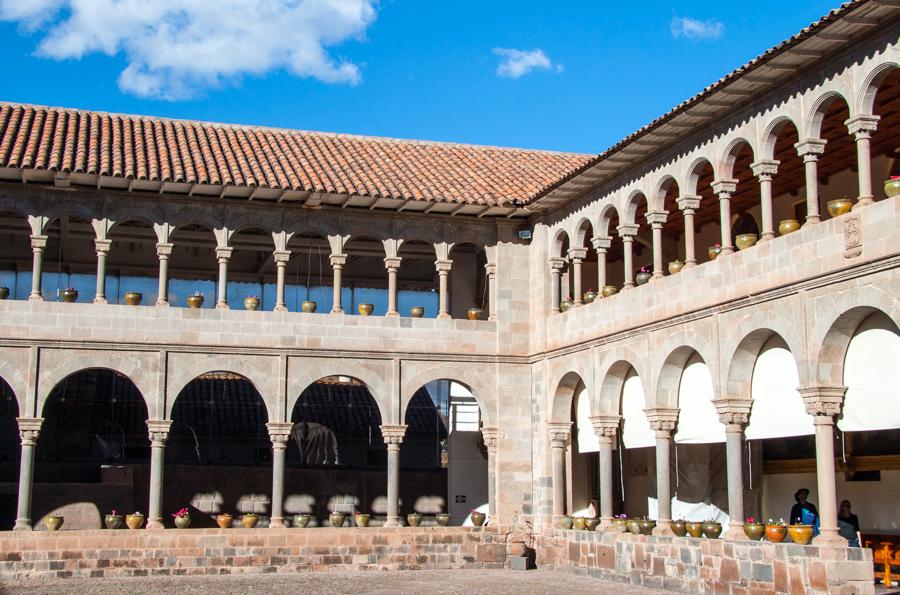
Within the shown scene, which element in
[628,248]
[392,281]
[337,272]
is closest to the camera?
[628,248]

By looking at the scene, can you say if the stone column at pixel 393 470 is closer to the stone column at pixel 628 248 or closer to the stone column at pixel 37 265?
the stone column at pixel 628 248

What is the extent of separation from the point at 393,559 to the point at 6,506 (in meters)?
8.66

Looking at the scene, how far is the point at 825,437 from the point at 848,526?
2.39 m

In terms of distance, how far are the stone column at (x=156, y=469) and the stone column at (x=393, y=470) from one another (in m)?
4.82

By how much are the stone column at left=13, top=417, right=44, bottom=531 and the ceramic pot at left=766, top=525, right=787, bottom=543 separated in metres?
14.6

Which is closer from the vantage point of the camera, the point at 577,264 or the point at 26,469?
the point at 26,469

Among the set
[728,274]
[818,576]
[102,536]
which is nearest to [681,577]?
[818,576]

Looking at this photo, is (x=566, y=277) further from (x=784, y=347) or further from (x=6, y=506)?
(x=6, y=506)

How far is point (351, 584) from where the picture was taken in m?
22.9

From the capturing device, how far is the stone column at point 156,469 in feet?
83.4

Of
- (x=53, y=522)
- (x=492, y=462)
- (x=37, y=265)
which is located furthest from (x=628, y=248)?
(x=53, y=522)

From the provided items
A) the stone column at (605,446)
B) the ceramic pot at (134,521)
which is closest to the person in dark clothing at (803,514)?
the stone column at (605,446)

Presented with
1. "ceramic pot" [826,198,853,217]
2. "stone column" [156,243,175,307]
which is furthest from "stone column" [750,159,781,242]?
"stone column" [156,243,175,307]

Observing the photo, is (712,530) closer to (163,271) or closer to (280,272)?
(280,272)
